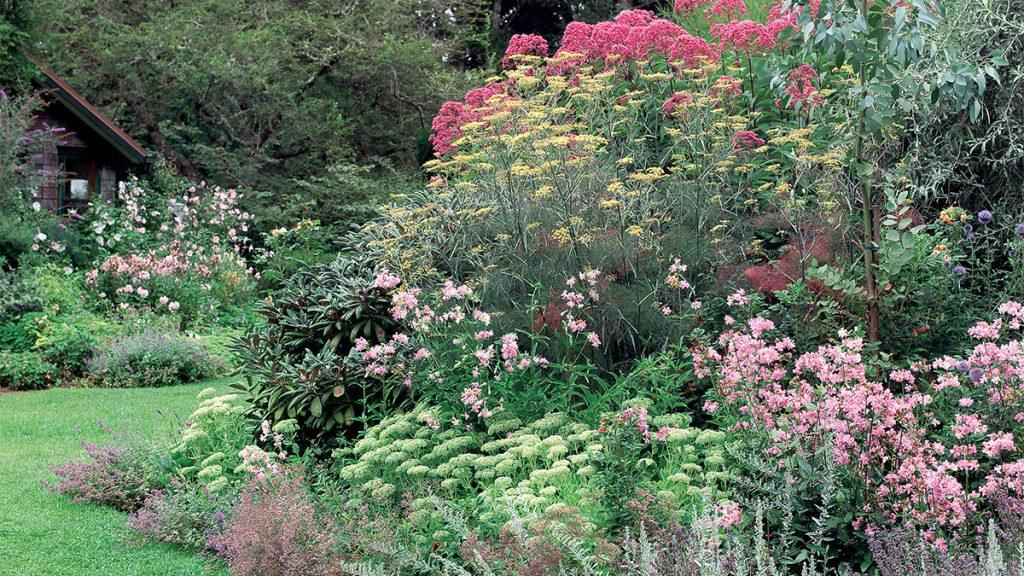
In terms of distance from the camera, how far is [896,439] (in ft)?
10.5

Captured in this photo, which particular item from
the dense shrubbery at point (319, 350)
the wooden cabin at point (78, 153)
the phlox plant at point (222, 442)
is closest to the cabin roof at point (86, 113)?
the wooden cabin at point (78, 153)

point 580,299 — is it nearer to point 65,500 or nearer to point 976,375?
point 976,375

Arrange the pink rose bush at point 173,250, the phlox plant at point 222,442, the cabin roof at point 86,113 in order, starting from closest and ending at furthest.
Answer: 1. the phlox plant at point 222,442
2. the pink rose bush at point 173,250
3. the cabin roof at point 86,113

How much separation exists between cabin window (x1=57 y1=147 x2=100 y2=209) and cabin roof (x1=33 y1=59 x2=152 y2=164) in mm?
645

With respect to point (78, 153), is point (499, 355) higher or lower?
higher

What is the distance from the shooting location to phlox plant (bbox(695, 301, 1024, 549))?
9.87 ft

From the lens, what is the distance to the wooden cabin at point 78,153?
14.6 meters

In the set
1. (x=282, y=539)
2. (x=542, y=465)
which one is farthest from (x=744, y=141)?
(x=282, y=539)

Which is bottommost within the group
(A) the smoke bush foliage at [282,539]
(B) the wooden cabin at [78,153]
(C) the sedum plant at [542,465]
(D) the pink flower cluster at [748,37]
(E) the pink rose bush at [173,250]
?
(E) the pink rose bush at [173,250]

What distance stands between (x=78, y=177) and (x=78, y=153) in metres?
0.44

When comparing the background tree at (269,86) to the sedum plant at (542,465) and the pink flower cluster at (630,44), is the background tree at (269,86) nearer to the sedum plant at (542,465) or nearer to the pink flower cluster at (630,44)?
the pink flower cluster at (630,44)

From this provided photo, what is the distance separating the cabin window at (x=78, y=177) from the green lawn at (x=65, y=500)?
24.8 feet

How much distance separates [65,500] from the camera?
541 centimetres

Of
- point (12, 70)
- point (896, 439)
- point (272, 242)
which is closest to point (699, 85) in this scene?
point (896, 439)
